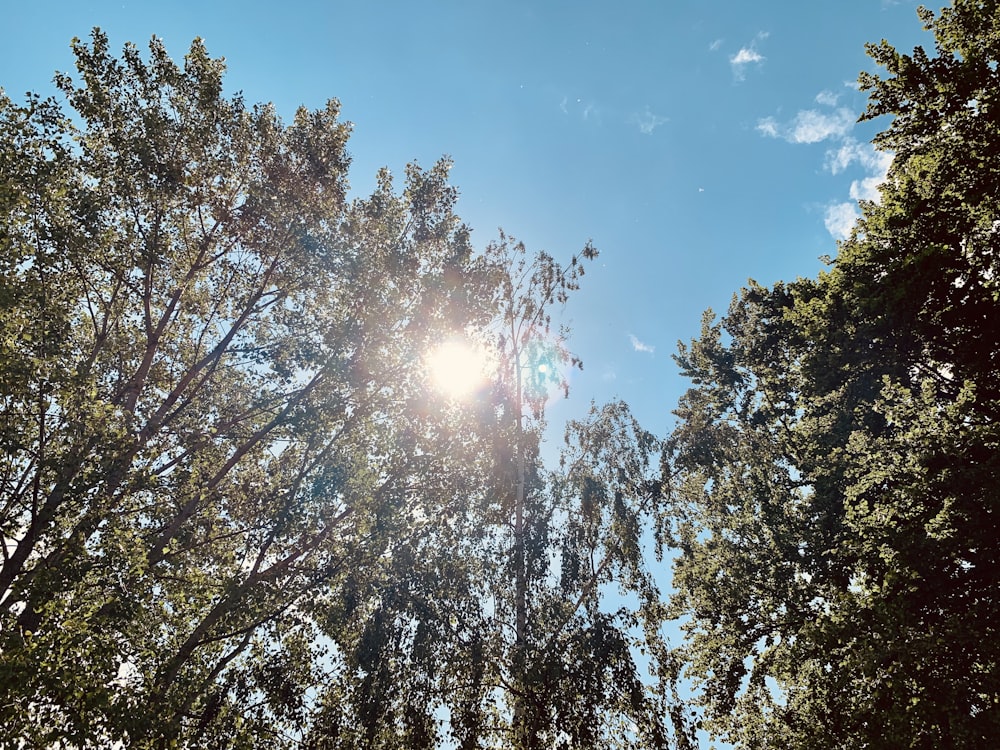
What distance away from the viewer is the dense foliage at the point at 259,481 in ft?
32.4

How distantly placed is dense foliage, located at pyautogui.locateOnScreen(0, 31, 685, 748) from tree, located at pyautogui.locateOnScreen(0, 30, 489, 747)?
0.07 m

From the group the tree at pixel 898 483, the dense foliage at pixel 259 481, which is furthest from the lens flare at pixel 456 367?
the tree at pixel 898 483

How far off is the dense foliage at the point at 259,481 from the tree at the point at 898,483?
141 inches

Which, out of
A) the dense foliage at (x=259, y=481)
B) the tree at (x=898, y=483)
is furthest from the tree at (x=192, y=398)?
the tree at (x=898, y=483)

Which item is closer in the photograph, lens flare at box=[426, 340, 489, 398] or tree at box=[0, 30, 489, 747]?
tree at box=[0, 30, 489, 747]

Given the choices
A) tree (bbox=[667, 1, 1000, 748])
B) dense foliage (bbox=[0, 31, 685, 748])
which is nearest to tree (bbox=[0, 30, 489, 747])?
dense foliage (bbox=[0, 31, 685, 748])

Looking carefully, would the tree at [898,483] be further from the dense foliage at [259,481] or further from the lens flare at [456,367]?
the lens flare at [456,367]

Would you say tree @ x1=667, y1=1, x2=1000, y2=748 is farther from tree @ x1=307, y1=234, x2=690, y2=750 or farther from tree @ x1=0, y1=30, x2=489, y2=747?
tree @ x1=0, y1=30, x2=489, y2=747

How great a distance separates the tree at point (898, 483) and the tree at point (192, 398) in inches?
399

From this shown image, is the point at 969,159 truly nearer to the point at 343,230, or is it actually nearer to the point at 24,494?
the point at 343,230

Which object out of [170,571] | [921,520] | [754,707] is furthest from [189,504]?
[754,707]

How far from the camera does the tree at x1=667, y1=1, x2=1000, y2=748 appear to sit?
412 inches

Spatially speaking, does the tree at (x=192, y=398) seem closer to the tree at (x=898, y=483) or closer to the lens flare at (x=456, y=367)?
the lens flare at (x=456, y=367)

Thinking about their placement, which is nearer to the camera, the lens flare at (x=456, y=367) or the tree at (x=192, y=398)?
the tree at (x=192, y=398)
